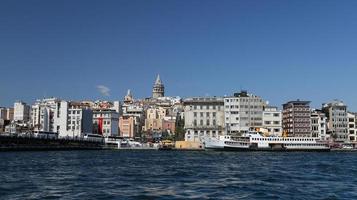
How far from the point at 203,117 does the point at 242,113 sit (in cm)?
1333

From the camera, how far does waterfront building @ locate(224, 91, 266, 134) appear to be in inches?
6688

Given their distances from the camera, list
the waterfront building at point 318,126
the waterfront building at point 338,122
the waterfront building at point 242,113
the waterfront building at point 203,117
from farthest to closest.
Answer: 1. the waterfront building at point 338,122
2. the waterfront building at point 318,126
3. the waterfront building at point 203,117
4. the waterfront building at point 242,113

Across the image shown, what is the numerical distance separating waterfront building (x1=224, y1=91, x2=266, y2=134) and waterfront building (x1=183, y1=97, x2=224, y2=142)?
358 centimetres

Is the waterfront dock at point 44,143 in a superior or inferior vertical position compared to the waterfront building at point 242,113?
inferior

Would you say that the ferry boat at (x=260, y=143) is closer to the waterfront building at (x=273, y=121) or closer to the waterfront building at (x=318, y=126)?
the waterfront building at (x=273, y=121)

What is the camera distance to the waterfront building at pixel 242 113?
16988 centimetres

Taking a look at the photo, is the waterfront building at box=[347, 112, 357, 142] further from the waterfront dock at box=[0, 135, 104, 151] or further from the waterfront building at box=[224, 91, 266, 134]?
the waterfront dock at box=[0, 135, 104, 151]

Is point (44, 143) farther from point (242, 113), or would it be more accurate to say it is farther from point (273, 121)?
point (273, 121)

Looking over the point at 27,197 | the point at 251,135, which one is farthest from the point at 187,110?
the point at 27,197

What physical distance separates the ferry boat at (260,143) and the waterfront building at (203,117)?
28.9 metres

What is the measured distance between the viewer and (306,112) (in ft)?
581

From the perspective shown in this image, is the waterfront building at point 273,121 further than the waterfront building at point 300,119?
No

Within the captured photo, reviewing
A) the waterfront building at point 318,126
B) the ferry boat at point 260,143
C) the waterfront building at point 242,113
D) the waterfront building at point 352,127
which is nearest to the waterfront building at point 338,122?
the waterfront building at point 352,127

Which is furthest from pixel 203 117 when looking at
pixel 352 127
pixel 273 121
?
pixel 352 127
